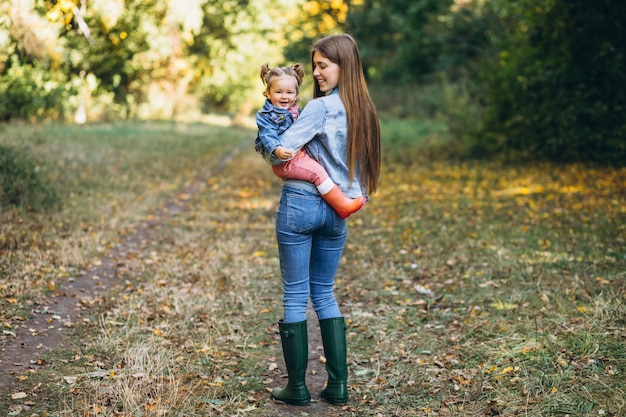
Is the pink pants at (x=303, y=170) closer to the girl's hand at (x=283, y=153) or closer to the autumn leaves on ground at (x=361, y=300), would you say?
the girl's hand at (x=283, y=153)

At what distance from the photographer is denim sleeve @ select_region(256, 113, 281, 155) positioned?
3674 mm

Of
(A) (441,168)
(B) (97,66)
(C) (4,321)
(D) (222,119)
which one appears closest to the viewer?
(C) (4,321)

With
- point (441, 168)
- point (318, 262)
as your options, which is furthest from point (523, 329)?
point (441, 168)

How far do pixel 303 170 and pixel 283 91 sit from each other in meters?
0.46

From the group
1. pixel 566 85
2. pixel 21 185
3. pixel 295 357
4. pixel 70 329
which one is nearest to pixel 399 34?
pixel 566 85

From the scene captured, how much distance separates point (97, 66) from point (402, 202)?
47.1ft

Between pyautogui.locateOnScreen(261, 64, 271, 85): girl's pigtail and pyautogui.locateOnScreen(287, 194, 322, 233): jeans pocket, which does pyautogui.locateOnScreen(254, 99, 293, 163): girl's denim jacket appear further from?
pyautogui.locateOnScreen(287, 194, 322, 233): jeans pocket

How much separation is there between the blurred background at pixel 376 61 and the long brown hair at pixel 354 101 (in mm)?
4574

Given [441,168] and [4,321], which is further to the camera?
[441,168]

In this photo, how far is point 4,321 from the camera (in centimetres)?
509

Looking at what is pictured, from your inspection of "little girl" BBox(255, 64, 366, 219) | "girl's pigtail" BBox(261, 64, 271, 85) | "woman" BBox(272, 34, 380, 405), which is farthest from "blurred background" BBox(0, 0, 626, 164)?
"woman" BBox(272, 34, 380, 405)

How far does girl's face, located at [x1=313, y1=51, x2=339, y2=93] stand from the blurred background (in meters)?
4.49

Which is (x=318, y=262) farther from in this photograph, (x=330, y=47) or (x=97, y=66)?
(x=97, y=66)

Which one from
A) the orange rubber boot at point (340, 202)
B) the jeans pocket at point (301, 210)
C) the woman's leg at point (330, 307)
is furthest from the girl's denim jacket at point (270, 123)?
the woman's leg at point (330, 307)
